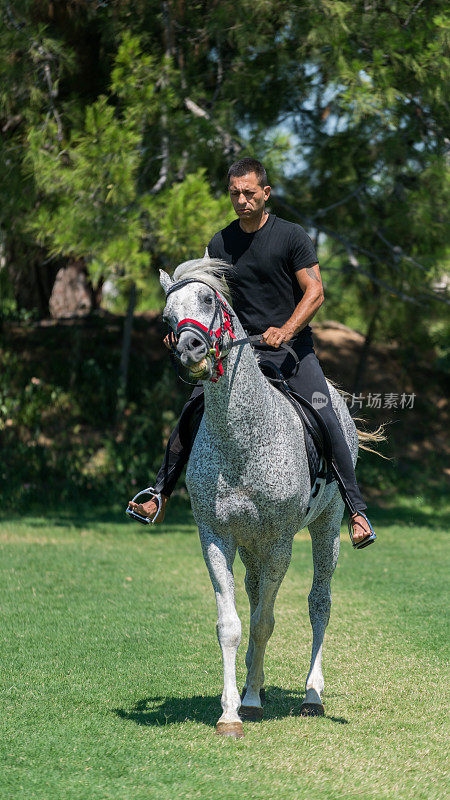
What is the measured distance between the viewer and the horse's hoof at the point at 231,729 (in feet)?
15.7

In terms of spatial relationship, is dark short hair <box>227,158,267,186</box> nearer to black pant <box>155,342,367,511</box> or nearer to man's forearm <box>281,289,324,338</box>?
man's forearm <box>281,289,324,338</box>

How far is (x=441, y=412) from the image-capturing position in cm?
1877

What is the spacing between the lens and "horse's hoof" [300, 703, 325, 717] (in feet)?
18.1

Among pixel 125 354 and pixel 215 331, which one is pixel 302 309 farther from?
pixel 125 354

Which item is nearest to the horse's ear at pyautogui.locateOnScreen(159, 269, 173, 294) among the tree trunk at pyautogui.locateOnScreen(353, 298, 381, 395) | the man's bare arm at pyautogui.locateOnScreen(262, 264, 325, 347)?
the man's bare arm at pyautogui.locateOnScreen(262, 264, 325, 347)

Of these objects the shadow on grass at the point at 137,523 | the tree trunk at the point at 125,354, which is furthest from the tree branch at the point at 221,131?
the shadow on grass at the point at 137,523

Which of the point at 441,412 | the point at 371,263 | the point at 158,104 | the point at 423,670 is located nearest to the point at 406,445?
the point at 441,412

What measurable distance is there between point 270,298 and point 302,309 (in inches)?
10.9

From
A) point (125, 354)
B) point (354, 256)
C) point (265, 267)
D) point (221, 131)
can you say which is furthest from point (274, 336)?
point (125, 354)

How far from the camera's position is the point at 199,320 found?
4230mm

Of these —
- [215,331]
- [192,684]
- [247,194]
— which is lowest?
[192,684]

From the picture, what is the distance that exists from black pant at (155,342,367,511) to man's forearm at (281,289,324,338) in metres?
0.43

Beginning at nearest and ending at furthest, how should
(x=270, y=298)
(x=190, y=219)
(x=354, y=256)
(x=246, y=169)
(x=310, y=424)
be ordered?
(x=246, y=169)
(x=270, y=298)
(x=310, y=424)
(x=190, y=219)
(x=354, y=256)

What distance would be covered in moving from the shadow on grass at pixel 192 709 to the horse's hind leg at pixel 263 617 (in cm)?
20
